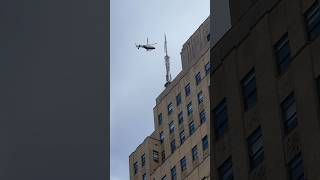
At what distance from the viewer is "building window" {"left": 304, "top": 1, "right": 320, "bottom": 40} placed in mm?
35291

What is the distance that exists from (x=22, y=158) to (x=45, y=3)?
3.98 m

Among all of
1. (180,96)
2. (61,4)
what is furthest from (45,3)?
(180,96)

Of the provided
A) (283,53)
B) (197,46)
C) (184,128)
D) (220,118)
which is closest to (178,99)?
(184,128)

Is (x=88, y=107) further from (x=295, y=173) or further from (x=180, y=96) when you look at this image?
(x=180, y=96)

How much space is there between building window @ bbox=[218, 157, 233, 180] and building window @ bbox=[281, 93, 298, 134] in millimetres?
4710

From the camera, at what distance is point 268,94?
37.0m

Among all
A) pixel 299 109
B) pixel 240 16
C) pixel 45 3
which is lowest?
pixel 45 3

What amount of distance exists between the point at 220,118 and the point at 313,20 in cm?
776

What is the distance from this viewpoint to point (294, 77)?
3512 centimetres

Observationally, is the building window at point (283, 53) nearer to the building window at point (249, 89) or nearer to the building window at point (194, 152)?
the building window at point (249, 89)

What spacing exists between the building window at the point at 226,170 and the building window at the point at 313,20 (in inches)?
281

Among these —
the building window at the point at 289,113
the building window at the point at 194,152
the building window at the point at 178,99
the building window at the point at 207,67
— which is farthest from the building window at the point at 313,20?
the building window at the point at 178,99

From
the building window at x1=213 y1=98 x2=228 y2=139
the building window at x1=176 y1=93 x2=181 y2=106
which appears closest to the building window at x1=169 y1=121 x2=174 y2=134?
the building window at x1=176 y1=93 x2=181 y2=106

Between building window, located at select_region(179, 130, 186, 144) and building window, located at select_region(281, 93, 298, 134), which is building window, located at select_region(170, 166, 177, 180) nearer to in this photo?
building window, located at select_region(179, 130, 186, 144)
